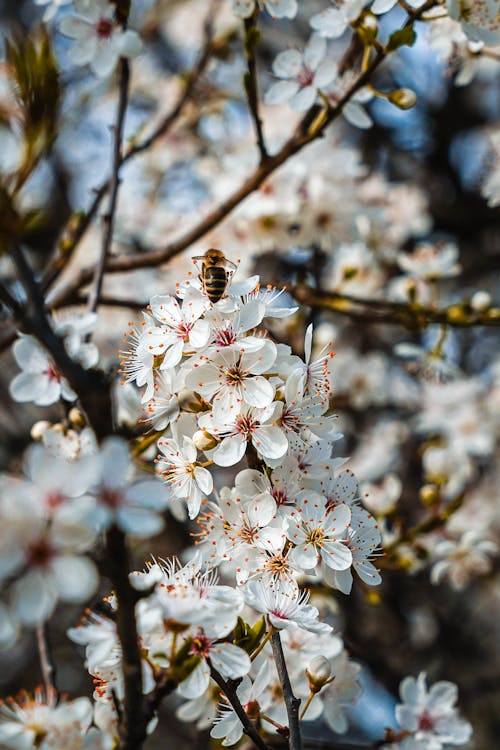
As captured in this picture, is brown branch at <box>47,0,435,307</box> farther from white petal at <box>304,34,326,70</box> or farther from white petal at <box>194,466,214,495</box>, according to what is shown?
white petal at <box>194,466,214,495</box>

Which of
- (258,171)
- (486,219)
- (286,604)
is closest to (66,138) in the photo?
(486,219)

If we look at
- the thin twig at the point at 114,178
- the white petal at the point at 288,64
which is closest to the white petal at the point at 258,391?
the thin twig at the point at 114,178

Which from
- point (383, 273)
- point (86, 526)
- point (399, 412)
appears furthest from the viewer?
point (399, 412)

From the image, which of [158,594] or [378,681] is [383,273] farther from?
[158,594]

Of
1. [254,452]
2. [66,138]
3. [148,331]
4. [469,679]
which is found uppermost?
A: [148,331]

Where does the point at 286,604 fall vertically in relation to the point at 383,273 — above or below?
above

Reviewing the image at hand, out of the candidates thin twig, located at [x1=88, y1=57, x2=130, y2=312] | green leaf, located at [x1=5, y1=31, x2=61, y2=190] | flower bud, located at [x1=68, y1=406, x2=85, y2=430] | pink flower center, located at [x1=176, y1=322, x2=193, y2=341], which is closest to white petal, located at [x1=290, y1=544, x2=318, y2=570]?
pink flower center, located at [x1=176, y1=322, x2=193, y2=341]

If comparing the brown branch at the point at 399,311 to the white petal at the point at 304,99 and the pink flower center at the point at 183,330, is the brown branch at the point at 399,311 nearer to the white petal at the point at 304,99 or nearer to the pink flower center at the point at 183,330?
the white petal at the point at 304,99

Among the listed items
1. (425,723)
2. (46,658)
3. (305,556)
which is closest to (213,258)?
(305,556)

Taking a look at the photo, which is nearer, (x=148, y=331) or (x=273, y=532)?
(x=273, y=532)
